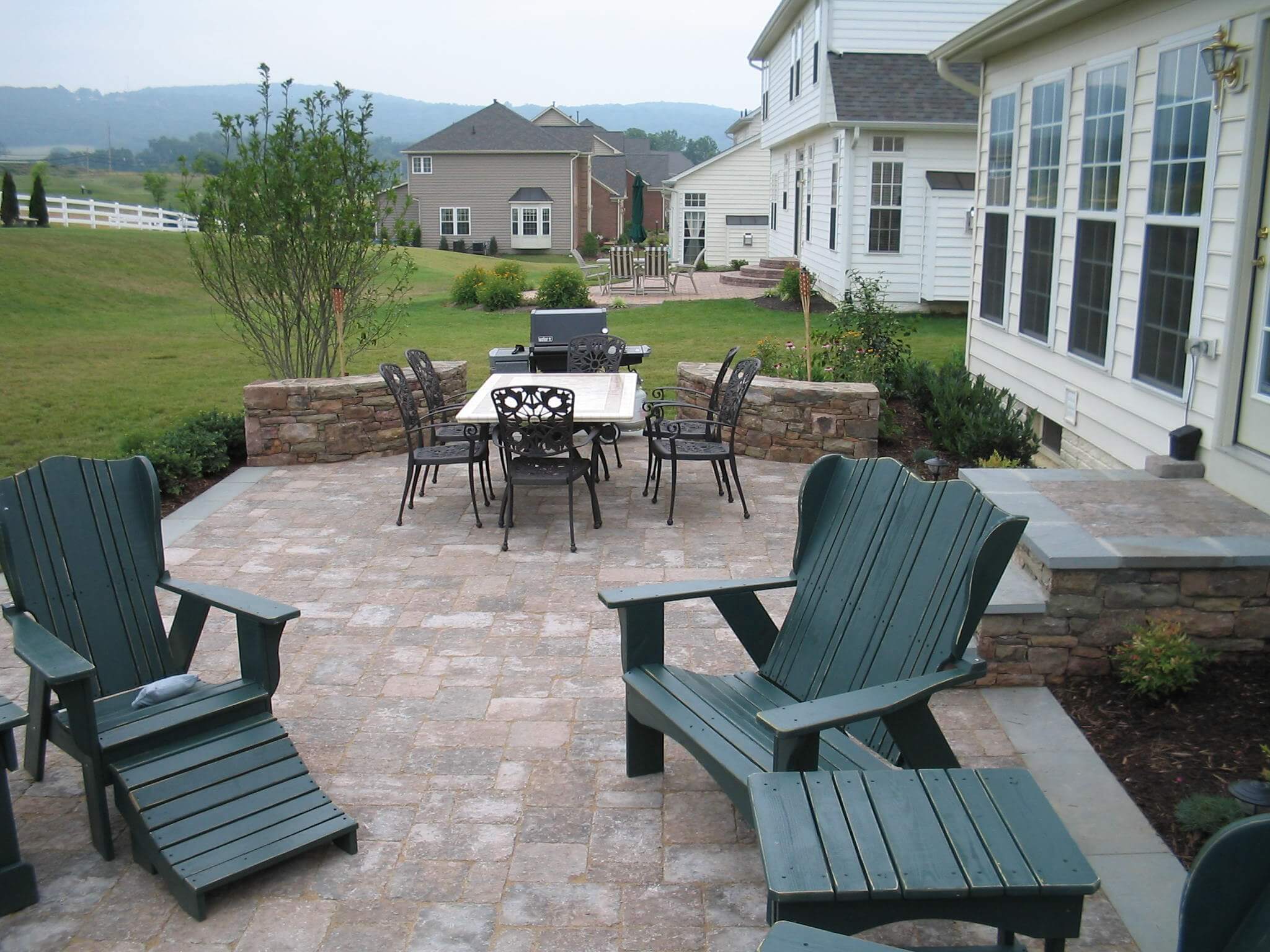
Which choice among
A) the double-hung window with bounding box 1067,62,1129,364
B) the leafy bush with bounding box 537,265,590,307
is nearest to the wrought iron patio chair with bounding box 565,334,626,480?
the double-hung window with bounding box 1067,62,1129,364

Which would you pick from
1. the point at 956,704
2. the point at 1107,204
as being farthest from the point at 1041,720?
the point at 1107,204

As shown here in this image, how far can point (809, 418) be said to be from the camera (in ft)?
27.4

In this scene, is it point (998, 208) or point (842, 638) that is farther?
point (998, 208)

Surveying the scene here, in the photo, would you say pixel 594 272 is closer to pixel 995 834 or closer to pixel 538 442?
pixel 538 442

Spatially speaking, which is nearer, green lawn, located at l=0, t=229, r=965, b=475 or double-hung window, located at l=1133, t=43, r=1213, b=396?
double-hung window, located at l=1133, t=43, r=1213, b=396

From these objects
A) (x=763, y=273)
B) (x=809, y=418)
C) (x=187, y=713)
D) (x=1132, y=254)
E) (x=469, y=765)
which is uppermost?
(x=1132, y=254)

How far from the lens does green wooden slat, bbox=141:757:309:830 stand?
3.28 metres

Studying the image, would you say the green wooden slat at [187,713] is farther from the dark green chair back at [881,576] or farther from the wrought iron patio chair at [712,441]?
the wrought iron patio chair at [712,441]

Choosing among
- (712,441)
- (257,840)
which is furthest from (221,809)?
(712,441)

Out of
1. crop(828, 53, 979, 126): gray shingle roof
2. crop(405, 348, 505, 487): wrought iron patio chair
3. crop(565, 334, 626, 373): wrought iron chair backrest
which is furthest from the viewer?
crop(828, 53, 979, 126): gray shingle roof

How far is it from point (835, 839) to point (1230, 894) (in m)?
0.77

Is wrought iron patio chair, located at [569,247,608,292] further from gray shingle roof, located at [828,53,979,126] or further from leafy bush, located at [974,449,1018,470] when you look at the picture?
leafy bush, located at [974,449,1018,470]

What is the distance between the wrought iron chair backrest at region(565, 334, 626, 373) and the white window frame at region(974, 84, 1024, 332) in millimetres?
3205

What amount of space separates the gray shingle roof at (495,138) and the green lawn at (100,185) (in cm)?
1641
